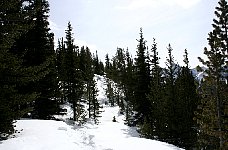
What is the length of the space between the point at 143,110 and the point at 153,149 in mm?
26765

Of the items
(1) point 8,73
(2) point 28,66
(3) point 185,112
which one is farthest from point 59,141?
(3) point 185,112

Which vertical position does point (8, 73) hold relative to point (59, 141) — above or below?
above

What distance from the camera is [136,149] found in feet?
54.8

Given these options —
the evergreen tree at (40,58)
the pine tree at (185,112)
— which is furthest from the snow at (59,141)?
the pine tree at (185,112)

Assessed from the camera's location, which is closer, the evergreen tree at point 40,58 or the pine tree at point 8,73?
the pine tree at point 8,73

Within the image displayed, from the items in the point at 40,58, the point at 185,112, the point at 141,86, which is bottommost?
the point at 185,112

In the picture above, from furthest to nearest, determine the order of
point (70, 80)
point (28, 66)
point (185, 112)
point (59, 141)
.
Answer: point (70, 80)
point (185, 112)
point (28, 66)
point (59, 141)

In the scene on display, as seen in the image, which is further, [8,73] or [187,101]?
[187,101]

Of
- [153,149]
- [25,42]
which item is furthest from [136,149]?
[25,42]

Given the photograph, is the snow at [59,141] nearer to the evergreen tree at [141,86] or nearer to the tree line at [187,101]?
the tree line at [187,101]

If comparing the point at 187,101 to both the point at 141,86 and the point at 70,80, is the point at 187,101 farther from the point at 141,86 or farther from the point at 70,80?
the point at 70,80

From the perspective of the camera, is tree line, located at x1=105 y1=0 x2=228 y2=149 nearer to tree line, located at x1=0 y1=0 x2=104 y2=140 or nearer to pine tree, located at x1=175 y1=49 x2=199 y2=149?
pine tree, located at x1=175 y1=49 x2=199 y2=149

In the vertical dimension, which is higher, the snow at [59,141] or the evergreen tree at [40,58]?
the evergreen tree at [40,58]

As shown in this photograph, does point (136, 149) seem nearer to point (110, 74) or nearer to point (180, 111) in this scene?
point (180, 111)
